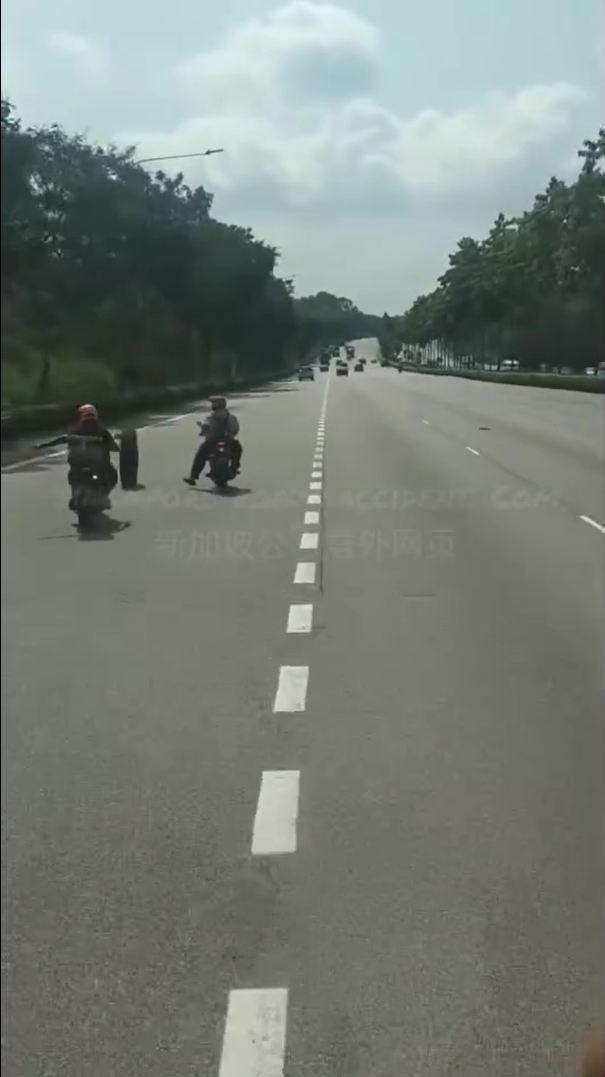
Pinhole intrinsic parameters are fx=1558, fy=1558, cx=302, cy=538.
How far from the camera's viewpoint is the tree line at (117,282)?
3387mm

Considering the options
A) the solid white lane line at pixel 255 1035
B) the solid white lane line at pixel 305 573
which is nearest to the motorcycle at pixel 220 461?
the solid white lane line at pixel 255 1035

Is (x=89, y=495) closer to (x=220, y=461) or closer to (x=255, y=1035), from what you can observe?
(x=220, y=461)

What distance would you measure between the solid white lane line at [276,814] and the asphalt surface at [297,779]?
0.06ft

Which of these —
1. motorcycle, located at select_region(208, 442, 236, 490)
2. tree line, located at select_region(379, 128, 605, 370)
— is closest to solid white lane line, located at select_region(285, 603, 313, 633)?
tree line, located at select_region(379, 128, 605, 370)

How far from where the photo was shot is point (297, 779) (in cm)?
621

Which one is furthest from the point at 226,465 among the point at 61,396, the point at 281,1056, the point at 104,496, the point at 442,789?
the point at 442,789

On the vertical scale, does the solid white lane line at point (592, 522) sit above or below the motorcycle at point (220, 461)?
below

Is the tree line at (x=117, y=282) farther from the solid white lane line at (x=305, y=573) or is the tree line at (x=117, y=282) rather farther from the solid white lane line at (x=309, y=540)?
the solid white lane line at (x=305, y=573)

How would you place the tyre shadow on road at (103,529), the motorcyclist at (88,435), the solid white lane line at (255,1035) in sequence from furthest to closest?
the tyre shadow on road at (103,529) → the motorcyclist at (88,435) → the solid white lane line at (255,1035)

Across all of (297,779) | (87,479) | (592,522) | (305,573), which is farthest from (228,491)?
(592,522)

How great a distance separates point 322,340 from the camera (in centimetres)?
500

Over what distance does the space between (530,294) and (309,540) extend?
19.3 feet

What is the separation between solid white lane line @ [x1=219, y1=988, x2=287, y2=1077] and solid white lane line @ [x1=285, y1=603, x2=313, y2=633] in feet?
21.4

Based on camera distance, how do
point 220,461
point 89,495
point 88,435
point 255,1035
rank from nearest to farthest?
point 255,1035, point 88,435, point 89,495, point 220,461
